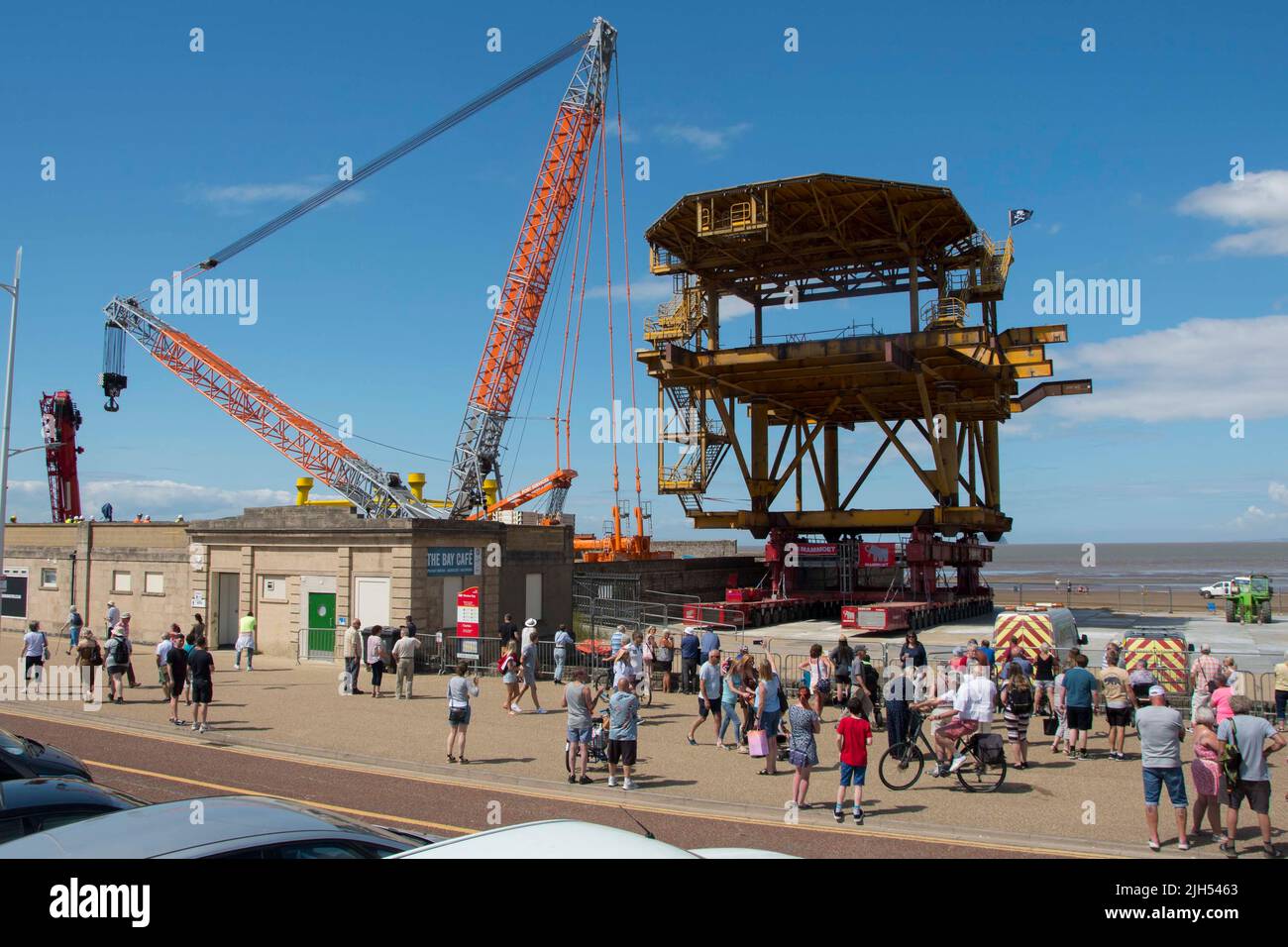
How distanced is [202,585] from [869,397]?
30.5 meters

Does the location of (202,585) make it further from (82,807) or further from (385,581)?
(82,807)

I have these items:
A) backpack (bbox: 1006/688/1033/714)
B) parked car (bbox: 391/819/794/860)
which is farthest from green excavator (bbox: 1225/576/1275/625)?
parked car (bbox: 391/819/794/860)

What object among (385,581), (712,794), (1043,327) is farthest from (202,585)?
(1043,327)

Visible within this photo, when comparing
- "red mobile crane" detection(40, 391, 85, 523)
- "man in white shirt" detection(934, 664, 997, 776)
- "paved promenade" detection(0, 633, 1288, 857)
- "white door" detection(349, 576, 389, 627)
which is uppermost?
"red mobile crane" detection(40, 391, 85, 523)

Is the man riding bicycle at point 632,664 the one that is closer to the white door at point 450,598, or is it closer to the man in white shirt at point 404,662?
the man in white shirt at point 404,662

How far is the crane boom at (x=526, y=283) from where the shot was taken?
5916cm

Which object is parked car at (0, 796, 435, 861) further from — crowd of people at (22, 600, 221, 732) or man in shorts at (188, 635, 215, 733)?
crowd of people at (22, 600, 221, 732)

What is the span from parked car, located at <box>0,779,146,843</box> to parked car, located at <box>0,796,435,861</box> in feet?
9.08

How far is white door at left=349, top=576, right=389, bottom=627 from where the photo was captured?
24.7 meters

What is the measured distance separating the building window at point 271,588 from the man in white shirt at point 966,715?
793 inches

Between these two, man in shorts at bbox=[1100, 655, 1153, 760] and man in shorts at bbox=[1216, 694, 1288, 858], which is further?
man in shorts at bbox=[1100, 655, 1153, 760]

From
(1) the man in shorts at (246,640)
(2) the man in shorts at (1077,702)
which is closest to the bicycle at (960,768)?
(2) the man in shorts at (1077,702)

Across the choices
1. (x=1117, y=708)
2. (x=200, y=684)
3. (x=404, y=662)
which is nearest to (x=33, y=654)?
(x=200, y=684)

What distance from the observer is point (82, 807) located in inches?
309
